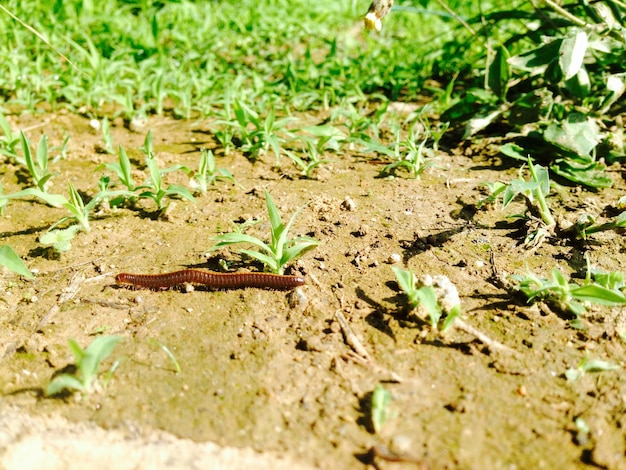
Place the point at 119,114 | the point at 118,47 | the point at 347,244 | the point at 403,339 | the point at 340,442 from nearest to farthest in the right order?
the point at 340,442 < the point at 403,339 < the point at 347,244 < the point at 119,114 < the point at 118,47

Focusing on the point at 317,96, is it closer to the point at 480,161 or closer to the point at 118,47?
the point at 480,161

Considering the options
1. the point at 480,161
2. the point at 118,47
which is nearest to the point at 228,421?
the point at 480,161

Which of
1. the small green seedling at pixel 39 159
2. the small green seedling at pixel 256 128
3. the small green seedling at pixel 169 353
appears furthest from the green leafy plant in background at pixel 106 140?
the small green seedling at pixel 169 353

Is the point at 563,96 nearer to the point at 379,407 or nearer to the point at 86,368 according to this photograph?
the point at 379,407

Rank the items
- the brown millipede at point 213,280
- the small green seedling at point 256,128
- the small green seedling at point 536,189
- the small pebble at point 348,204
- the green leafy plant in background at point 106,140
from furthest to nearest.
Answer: the green leafy plant in background at point 106,140, the small green seedling at point 256,128, the small pebble at point 348,204, the small green seedling at point 536,189, the brown millipede at point 213,280

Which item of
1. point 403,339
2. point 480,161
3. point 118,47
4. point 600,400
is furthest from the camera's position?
point 118,47

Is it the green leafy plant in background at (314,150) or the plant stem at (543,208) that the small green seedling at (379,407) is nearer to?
the plant stem at (543,208)

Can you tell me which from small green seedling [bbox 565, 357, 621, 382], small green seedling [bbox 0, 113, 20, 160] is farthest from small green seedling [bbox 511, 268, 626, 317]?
small green seedling [bbox 0, 113, 20, 160]
